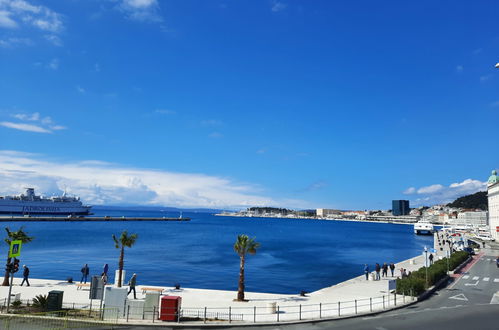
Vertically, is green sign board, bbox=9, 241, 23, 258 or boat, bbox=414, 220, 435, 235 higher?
green sign board, bbox=9, 241, 23, 258

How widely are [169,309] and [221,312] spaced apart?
13.3 feet

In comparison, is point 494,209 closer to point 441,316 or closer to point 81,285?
point 441,316

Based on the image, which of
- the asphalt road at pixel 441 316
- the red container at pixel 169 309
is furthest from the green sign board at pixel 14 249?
the red container at pixel 169 309

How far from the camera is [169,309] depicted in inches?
777

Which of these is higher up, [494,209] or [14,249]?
[494,209]

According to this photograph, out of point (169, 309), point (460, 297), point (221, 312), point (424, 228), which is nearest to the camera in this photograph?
point (169, 309)

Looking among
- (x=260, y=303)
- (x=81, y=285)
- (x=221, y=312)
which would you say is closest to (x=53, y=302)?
(x=221, y=312)

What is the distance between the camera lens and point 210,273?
53188 millimetres

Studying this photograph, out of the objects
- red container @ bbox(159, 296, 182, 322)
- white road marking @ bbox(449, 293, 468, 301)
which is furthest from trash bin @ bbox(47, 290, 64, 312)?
white road marking @ bbox(449, 293, 468, 301)

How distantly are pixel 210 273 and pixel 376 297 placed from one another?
3033 cm

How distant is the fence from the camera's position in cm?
1961

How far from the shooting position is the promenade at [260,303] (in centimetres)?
2119

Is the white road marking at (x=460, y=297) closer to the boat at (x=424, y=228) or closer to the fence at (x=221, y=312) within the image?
the fence at (x=221, y=312)

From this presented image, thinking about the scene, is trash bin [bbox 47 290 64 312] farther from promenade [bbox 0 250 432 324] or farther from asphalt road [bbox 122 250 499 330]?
asphalt road [bbox 122 250 499 330]
